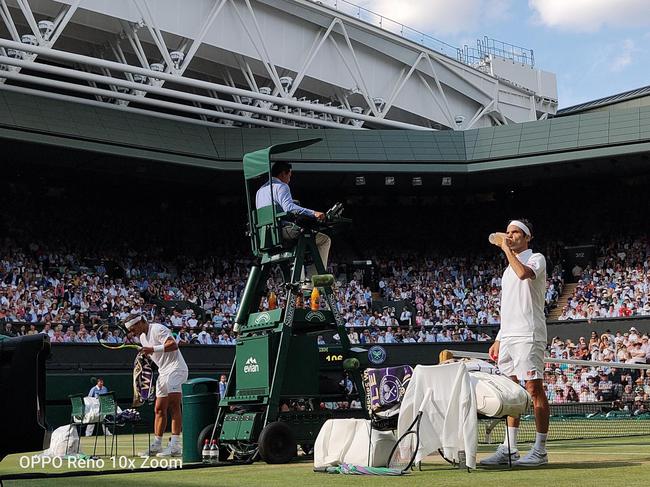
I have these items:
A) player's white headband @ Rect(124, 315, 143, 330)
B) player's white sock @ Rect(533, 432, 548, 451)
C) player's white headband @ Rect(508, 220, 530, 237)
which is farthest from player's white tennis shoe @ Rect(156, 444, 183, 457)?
player's white headband @ Rect(508, 220, 530, 237)

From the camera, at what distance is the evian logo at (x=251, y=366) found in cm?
1050

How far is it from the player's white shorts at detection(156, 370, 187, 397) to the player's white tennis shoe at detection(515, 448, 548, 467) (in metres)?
6.02

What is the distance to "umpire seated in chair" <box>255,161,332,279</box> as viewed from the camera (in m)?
10.4

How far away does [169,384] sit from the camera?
13016mm

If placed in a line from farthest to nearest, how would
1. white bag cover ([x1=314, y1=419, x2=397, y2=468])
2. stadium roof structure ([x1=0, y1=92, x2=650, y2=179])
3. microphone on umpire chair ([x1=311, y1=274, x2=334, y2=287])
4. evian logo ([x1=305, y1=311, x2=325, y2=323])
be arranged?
stadium roof structure ([x1=0, y1=92, x2=650, y2=179])
evian logo ([x1=305, y1=311, x2=325, y2=323])
microphone on umpire chair ([x1=311, y1=274, x2=334, y2=287])
white bag cover ([x1=314, y1=419, x2=397, y2=468])

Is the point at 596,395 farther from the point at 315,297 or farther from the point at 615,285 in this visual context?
the point at 315,297

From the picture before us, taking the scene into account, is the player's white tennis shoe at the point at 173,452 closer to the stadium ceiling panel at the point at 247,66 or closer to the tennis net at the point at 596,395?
the tennis net at the point at 596,395

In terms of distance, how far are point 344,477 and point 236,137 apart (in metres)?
28.7

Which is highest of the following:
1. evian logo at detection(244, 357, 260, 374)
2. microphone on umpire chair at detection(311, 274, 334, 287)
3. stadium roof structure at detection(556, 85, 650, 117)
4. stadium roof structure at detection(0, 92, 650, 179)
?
stadium roof structure at detection(556, 85, 650, 117)

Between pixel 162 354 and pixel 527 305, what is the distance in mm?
6368

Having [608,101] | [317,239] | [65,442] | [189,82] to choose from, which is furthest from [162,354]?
[608,101]

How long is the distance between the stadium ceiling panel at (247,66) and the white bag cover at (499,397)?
77.2 feet

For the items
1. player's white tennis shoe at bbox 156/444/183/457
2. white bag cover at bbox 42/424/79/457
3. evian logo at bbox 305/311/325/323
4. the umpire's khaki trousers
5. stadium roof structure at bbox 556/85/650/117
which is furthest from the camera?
stadium roof structure at bbox 556/85/650/117

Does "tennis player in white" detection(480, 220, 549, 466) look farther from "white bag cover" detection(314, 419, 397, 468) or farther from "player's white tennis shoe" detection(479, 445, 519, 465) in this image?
"white bag cover" detection(314, 419, 397, 468)
